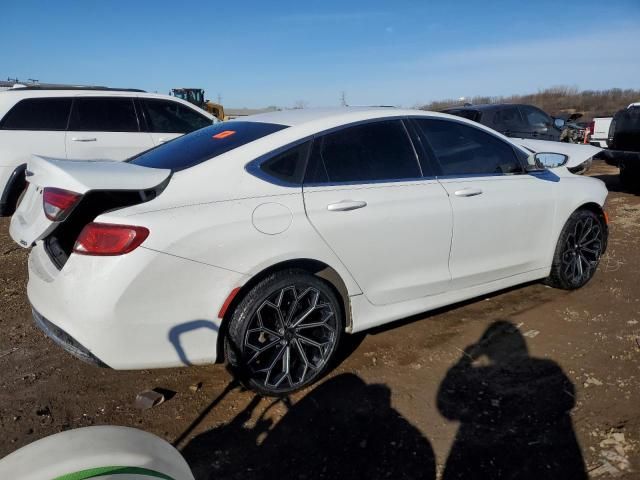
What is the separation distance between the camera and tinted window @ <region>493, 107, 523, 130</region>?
11.3m

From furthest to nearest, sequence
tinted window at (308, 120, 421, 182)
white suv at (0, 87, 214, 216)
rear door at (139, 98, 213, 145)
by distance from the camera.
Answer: rear door at (139, 98, 213, 145), white suv at (0, 87, 214, 216), tinted window at (308, 120, 421, 182)

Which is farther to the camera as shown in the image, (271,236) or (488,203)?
(488,203)

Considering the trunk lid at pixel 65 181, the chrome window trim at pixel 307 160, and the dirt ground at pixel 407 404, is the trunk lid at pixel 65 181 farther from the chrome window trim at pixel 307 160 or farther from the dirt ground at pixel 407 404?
the dirt ground at pixel 407 404

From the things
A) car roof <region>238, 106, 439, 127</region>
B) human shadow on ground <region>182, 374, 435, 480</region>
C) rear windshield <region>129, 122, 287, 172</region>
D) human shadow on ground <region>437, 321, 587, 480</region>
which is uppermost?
car roof <region>238, 106, 439, 127</region>

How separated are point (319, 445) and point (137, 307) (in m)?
1.13

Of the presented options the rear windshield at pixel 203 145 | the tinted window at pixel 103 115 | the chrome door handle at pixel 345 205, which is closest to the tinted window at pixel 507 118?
the tinted window at pixel 103 115

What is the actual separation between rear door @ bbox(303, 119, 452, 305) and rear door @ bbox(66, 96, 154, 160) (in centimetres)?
484

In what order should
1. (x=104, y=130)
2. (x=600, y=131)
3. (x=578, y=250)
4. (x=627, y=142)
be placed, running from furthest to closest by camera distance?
(x=600, y=131), (x=627, y=142), (x=104, y=130), (x=578, y=250)

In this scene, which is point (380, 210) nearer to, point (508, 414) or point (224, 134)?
point (224, 134)

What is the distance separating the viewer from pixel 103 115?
23.3 feet

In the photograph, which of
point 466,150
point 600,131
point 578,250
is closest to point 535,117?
point 600,131

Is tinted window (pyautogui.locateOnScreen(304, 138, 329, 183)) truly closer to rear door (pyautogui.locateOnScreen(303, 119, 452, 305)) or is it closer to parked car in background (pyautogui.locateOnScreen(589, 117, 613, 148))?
rear door (pyautogui.locateOnScreen(303, 119, 452, 305))

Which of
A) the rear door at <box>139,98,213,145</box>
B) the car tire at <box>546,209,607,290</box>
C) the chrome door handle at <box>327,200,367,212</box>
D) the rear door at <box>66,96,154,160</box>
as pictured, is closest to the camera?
the chrome door handle at <box>327,200,367,212</box>

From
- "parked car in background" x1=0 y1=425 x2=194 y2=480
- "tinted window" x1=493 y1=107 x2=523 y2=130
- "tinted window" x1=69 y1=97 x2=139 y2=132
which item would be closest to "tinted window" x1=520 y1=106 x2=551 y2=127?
"tinted window" x1=493 y1=107 x2=523 y2=130
